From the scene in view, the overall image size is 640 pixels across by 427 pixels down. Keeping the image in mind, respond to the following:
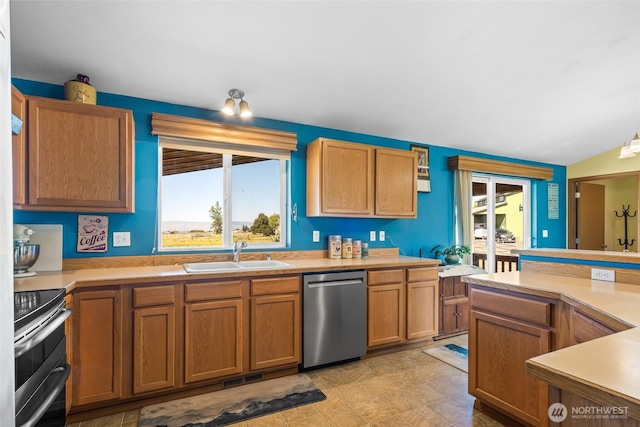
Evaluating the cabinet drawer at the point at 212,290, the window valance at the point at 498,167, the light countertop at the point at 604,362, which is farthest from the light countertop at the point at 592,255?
the cabinet drawer at the point at 212,290

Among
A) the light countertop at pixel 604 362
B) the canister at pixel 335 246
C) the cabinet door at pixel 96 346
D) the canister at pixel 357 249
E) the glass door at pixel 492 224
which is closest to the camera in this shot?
the light countertop at pixel 604 362

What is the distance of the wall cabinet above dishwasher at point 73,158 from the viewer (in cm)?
209

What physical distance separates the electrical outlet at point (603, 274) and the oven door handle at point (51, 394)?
9.47 feet

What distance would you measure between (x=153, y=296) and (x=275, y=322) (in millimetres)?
911

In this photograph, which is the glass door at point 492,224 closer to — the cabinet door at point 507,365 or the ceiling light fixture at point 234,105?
the cabinet door at point 507,365

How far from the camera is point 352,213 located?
326cm

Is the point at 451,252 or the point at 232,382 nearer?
the point at 232,382

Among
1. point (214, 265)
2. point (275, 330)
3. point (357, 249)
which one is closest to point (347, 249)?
point (357, 249)

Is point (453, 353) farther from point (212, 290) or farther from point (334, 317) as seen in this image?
point (212, 290)

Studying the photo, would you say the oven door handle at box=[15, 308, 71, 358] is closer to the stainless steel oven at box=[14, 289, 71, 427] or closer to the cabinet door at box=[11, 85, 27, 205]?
the stainless steel oven at box=[14, 289, 71, 427]

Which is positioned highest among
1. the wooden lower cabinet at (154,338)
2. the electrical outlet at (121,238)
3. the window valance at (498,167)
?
the window valance at (498,167)

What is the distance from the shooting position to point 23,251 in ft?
6.86

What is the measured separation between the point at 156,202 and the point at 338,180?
1636mm

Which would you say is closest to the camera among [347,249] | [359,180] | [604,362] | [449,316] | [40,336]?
[604,362]
